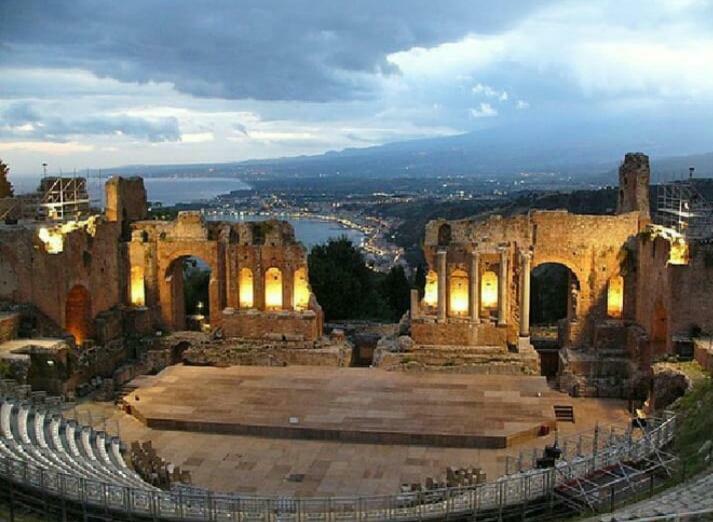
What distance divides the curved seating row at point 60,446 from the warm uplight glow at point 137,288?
12437 mm

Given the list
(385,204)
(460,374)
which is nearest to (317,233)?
(385,204)

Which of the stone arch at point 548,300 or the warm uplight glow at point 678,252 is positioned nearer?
the warm uplight glow at point 678,252

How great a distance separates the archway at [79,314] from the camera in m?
Answer: 32.7

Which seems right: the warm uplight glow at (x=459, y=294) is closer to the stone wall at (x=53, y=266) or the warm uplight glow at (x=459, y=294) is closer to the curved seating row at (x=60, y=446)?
the stone wall at (x=53, y=266)

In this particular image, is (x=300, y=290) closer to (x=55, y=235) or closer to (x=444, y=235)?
Result: (x=444, y=235)

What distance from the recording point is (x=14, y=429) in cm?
1984

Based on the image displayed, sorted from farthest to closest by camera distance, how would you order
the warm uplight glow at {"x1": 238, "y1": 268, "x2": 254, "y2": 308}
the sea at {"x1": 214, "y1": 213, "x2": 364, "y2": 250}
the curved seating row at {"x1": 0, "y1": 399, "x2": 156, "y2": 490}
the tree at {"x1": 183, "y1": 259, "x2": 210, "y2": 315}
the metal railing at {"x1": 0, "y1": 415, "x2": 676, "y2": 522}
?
the sea at {"x1": 214, "y1": 213, "x2": 364, "y2": 250}
the tree at {"x1": 183, "y1": 259, "x2": 210, "y2": 315}
the warm uplight glow at {"x1": 238, "y1": 268, "x2": 254, "y2": 308}
the curved seating row at {"x1": 0, "y1": 399, "x2": 156, "y2": 490}
the metal railing at {"x1": 0, "y1": 415, "x2": 676, "y2": 522}

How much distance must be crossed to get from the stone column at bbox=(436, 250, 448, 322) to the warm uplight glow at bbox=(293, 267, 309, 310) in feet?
18.9

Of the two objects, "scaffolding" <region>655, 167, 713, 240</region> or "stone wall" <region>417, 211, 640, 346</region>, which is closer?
"scaffolding" <region>655, 167, 713, 240</region>

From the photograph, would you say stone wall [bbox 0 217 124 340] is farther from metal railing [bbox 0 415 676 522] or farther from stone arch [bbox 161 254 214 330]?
metal railing [bbox 0 415 676 522]

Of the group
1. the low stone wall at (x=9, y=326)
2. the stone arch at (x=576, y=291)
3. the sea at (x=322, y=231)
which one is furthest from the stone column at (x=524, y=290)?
the sea at (x=322, y=231)

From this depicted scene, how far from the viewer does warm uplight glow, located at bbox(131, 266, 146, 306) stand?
115ft

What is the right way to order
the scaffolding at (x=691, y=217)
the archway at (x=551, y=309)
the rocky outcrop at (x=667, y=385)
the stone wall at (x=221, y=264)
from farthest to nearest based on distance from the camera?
1. the stone wall at (x=221, y=264)
2. the archway at (x=551, y=309)
3. the scaffolding at (x=691, y=217)
4. the rocky outcrop at (x=667, y=385)

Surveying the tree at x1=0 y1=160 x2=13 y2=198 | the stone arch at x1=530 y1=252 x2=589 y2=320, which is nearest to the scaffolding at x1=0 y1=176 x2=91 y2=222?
the tree at x1=0 y1=160 x2=13 y2=198
